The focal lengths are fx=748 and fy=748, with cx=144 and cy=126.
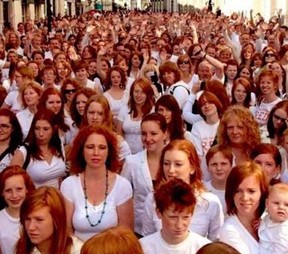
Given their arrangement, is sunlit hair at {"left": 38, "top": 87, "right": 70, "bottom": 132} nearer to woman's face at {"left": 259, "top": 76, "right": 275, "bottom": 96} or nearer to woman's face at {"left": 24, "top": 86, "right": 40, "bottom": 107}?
woman's face at {"left": 24, "top": 86, "right": 40, "bottom": 107}

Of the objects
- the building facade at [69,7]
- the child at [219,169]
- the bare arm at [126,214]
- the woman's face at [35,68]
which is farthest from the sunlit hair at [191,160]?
the building facade at [69,7]

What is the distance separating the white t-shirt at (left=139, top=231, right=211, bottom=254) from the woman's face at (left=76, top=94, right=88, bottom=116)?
11.8ft

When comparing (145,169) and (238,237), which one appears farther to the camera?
(145,169)

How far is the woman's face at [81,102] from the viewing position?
26.6 feet

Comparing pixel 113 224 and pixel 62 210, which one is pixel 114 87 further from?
pixel 62 210

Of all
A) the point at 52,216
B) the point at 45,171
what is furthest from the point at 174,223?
the point at 45,171

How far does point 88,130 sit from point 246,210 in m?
1.48

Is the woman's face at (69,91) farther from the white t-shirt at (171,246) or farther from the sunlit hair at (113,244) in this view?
the sunlit hair at (113,244)

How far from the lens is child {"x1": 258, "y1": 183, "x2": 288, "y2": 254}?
4762 millimetres

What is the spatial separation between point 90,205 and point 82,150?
50cm

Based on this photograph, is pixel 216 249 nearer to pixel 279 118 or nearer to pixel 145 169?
pixel 145 169

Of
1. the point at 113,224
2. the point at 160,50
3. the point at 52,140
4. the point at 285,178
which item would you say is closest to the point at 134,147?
the point at 52,140

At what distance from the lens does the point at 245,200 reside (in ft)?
16.2

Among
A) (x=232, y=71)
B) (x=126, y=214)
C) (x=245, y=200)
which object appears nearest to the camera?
(x=245, y=200)
